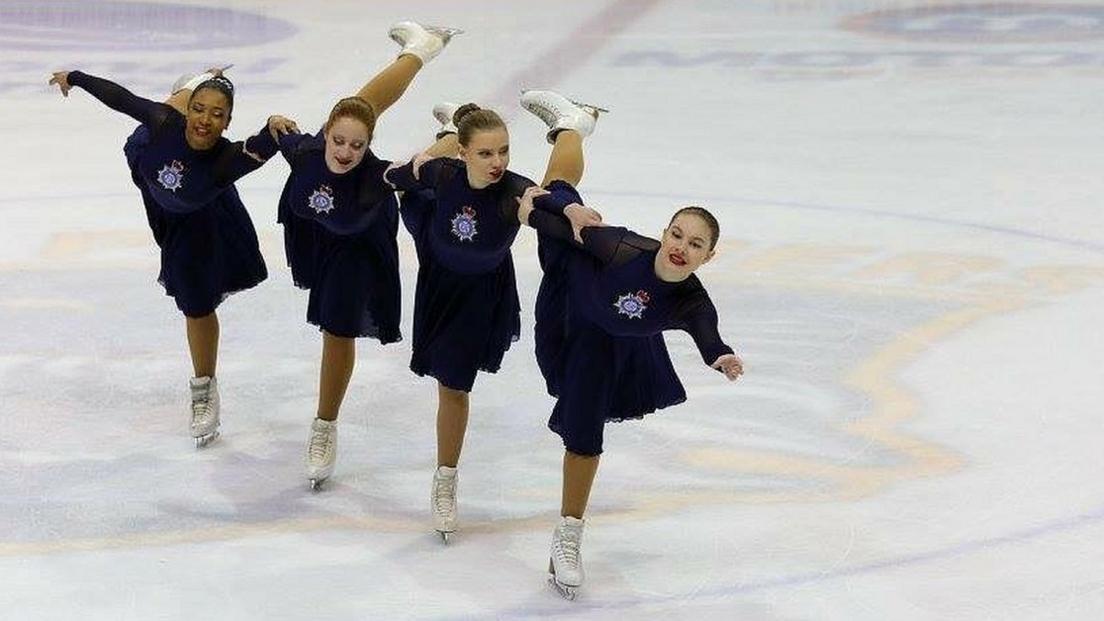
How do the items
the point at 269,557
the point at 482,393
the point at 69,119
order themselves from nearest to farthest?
the point at 269,557
the point at 482,393
the point at 69,119

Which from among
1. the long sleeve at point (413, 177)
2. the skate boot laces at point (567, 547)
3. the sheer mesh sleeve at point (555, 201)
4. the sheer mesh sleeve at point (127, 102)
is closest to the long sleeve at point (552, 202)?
the sheer mesh sleeve at point (555, 201)

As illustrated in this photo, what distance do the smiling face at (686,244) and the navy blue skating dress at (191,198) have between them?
1.38m

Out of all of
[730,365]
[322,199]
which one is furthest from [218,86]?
[730,365]

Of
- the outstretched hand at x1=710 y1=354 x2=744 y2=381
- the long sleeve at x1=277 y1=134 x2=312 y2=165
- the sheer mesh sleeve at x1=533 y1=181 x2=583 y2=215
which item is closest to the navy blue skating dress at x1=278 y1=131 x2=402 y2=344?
the long sleeve at x1=277 y1=134 x2=312 y2=165

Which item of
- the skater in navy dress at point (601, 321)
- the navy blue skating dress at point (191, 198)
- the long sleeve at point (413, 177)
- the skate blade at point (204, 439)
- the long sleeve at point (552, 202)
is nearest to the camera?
the skater in navy dress at point (601, 321)

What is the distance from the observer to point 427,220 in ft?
15.7

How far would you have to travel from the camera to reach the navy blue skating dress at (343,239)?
496 centimetres

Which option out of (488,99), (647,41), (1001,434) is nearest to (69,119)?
(488,99)

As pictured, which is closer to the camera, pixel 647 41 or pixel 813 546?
pixel 813 546

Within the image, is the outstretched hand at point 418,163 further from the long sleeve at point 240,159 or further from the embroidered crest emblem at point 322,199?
the long sleeve at point 240,159

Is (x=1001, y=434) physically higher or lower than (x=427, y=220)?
lower

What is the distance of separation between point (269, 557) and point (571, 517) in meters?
A: 0.77

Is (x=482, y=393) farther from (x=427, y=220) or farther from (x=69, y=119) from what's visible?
(x=69, y=119)

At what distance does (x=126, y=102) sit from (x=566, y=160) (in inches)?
54.6
